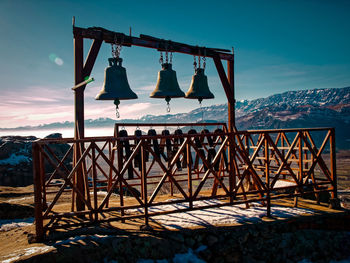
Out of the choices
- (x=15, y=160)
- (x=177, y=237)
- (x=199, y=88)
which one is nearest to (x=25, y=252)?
(x=177, y=237)

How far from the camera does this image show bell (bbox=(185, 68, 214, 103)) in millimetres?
7625

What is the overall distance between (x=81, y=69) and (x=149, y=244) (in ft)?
13.6

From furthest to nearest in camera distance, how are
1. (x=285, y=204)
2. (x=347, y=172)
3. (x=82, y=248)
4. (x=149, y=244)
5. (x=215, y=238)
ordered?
(x=347, y=172)
(x=285, y=204)
(x=215, y=238)
(x=149, y=244)
(x=82, y=248)

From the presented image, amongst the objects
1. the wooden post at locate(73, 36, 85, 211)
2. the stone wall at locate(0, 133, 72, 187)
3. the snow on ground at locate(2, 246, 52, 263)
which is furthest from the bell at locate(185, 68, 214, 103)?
the stone wall at locate(0, 133, 72, 187)

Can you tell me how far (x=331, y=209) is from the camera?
653 centimetres

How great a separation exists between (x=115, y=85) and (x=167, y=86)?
57.5 inches

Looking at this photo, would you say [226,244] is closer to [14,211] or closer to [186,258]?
[186,258]

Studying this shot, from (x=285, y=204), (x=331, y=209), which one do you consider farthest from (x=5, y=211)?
(x=331, y=209)

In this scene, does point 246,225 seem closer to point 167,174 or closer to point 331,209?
point 167,174

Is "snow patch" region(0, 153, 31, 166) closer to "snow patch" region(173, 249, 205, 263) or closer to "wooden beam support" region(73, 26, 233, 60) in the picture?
"wooden beam support" region(73, 26, 233, 60)

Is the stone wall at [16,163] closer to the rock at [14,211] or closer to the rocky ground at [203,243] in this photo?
the rock at [14,211]

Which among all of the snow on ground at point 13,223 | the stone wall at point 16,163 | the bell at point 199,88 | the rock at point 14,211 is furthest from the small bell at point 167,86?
the stone wall at point 16,163

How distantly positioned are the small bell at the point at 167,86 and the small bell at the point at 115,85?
0.87 meters

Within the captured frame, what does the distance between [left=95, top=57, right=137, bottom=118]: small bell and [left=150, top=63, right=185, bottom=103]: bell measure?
870mm
